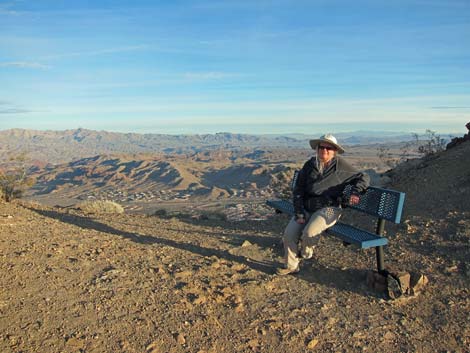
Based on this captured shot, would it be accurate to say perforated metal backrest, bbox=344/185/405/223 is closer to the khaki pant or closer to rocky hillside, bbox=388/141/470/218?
the khaki pant

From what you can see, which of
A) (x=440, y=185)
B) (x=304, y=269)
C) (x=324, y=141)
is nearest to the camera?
(x=324, y=141)

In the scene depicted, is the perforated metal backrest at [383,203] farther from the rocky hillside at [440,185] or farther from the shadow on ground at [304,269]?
the rocky hillside at [440,185]

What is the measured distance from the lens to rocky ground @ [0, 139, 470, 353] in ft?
12.0

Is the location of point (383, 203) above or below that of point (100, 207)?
above

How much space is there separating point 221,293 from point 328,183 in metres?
1.88

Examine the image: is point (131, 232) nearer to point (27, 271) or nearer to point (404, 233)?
point (27, 271)

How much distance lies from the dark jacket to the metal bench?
17 cm

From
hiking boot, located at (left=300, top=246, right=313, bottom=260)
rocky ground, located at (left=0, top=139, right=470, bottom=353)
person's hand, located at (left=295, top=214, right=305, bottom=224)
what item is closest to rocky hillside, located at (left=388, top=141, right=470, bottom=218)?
rocky ground, located at (left=0, top=139, right=470, bottom=353)

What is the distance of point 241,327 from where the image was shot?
154 inches

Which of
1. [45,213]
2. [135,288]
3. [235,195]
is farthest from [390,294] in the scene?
[235,195]

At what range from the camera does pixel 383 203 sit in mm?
5027

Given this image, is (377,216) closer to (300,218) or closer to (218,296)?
(300,218)

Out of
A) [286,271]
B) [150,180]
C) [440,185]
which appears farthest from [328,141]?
[150,180]

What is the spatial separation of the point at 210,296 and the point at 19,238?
3.45m
